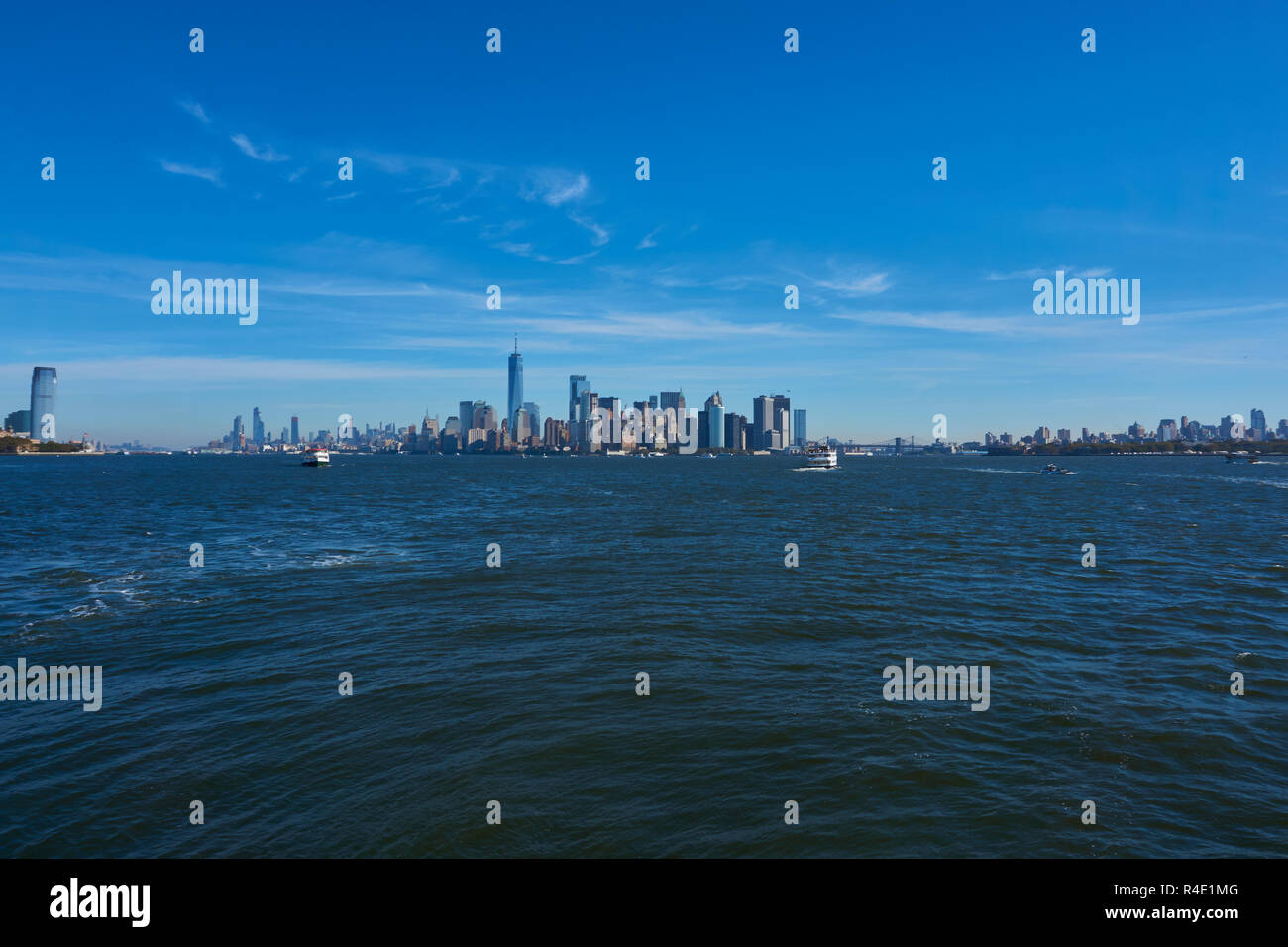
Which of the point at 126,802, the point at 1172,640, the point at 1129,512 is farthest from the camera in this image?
the point at 1129,512

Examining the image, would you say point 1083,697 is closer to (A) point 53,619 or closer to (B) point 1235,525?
(A) point 53,619

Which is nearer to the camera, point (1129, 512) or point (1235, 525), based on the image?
point (1235, 525)
